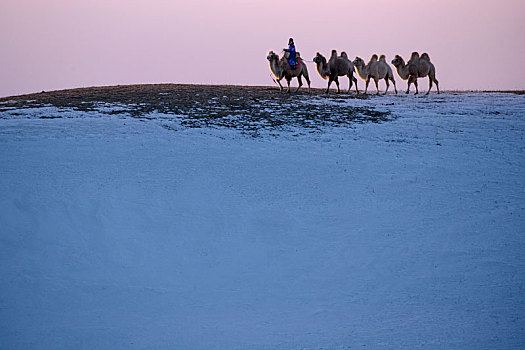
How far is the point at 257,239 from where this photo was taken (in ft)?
34.1

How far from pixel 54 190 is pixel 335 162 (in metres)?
7.33

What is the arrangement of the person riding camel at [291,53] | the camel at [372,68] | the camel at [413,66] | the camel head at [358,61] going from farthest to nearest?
1. the camel at [413,66]
2. the camel at [372,68]
3. the camel head at [358,61]
4. the person riding camel at [291,53]

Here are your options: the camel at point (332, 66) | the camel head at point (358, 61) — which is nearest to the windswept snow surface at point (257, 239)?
the camel at point (332, 66)

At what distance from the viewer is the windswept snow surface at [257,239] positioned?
767 centimetres

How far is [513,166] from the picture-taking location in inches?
560

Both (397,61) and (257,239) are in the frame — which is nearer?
(257,239)

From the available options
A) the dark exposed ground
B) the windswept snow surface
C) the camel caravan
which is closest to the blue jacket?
the camel caravan

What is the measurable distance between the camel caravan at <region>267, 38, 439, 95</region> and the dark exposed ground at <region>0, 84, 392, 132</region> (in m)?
0.95

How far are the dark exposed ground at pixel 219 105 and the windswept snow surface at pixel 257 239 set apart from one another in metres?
1.61

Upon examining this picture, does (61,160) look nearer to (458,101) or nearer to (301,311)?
(301,311)

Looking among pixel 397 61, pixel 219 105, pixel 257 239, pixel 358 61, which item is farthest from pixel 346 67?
pixel 257 239

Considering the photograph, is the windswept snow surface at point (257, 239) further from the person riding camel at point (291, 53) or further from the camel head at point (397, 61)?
the camel head at point (397, 61)

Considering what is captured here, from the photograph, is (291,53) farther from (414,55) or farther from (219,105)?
(414,55)

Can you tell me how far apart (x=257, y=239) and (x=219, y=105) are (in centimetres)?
1088
